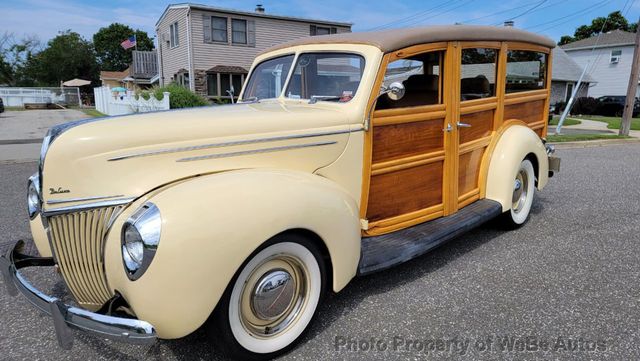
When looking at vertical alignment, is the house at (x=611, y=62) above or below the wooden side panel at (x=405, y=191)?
above

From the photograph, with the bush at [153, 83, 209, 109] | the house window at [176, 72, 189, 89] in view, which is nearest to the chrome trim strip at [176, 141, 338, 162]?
the bush at [153, 83, 209, 109]

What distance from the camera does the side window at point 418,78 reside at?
3.36 meters

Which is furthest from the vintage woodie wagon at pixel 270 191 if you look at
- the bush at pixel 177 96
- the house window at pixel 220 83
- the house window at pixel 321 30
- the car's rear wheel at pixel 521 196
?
the house window at pixel 321 30

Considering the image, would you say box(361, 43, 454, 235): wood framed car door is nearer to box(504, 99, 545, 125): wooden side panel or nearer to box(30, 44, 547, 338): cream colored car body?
box(30, 44, 547, 338): cream colored car body

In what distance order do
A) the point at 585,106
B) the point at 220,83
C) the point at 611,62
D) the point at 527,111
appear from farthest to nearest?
the point at 611,62 → the point at 585,106 → the point at 220,83 → the point at 527,111

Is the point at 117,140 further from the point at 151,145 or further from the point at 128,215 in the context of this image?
the point at 128,215

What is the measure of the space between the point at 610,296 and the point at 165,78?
26.0 meters

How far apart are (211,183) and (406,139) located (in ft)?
5.50

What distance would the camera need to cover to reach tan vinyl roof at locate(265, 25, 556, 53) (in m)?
3.14

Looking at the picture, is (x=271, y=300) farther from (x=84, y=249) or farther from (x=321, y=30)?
(x=321, y=30)

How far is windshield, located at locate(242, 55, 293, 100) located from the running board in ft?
4.99

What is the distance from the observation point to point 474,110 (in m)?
3.85

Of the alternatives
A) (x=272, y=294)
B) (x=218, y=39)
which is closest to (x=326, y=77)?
(x=272, y=294)

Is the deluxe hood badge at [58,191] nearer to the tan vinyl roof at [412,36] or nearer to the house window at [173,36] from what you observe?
the tan vinyl roof at [412,36]
